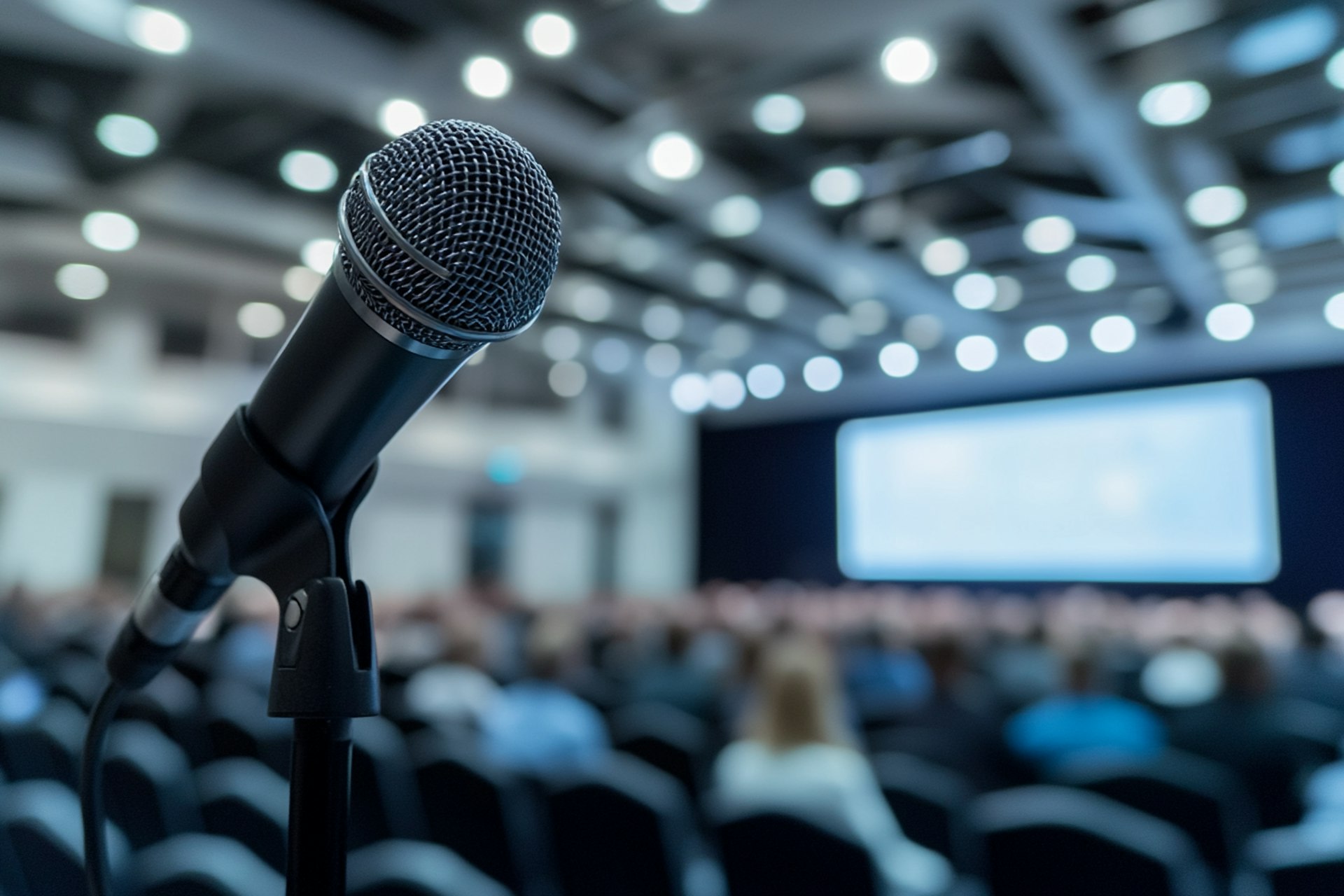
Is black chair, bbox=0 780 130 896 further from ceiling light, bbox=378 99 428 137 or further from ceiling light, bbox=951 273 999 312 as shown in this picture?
ceiling light, bbox=951 273 999 312

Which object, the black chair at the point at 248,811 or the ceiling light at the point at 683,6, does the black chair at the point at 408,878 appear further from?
the ceiling light at the point at 683,6

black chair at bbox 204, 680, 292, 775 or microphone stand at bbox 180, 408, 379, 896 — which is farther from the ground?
microphone stand at bbox 180, 408, 379, 896

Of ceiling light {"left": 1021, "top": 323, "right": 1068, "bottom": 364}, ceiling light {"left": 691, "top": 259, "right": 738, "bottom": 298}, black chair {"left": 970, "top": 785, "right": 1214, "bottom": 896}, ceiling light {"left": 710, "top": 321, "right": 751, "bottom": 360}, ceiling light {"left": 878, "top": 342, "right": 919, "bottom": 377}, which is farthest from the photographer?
ceiling light {"left": 878, "top": 342, "right": 919, "bottom": 377}

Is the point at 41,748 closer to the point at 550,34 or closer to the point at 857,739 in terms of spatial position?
the point at 857,739

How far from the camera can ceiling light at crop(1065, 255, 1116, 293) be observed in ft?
31.6

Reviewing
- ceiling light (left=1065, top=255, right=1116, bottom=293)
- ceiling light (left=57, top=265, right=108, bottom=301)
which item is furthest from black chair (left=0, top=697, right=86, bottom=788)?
ceiling light (left=1065, top=255, right=1116, bottom=293)

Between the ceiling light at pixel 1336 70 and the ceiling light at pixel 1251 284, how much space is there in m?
Result: 4.25

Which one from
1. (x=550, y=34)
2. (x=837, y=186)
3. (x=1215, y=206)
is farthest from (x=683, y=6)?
(x=1215, y=206)

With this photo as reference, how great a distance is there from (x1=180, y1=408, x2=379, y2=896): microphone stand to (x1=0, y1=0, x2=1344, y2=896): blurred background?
0.50 ft

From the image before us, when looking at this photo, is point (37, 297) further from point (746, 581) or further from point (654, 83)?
point (746, 581)

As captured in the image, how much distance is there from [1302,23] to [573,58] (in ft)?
13.9

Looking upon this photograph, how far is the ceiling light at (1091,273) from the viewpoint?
962cm

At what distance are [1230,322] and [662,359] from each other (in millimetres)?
7724

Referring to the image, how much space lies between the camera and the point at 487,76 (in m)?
5.89
